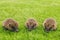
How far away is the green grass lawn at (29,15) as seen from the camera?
709 cm

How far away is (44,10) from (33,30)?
3.45 metres

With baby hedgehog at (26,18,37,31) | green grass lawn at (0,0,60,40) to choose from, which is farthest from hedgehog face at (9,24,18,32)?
baby hedgehog at (26,18,37,31)

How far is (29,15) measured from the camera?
980cm

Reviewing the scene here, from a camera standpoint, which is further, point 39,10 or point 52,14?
point 39,10

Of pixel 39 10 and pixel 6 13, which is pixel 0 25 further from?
pixel 39 10

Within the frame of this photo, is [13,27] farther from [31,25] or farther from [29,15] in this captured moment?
[29,15]

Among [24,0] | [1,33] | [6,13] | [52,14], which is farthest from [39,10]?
[1,33]

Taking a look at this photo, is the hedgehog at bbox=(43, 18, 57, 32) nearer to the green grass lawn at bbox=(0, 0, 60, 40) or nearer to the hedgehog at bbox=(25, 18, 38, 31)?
the green grass lawn at bbox=(0, 0, 60, 40)

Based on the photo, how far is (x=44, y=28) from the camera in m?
7.68

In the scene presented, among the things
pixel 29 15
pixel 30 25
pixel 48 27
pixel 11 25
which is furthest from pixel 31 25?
pixel 29 15

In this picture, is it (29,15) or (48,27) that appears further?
(29,15)

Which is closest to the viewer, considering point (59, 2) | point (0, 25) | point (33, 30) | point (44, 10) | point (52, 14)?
point (33, 30)

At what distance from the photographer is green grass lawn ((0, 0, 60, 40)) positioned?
7.09 m

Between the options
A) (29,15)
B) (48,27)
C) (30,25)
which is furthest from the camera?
(29,15)
